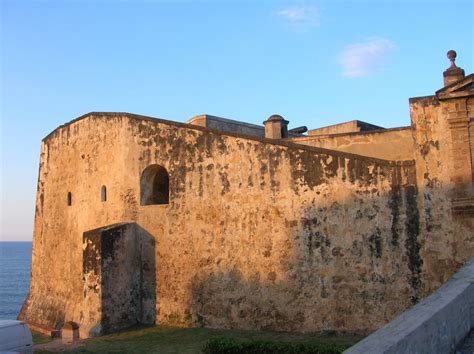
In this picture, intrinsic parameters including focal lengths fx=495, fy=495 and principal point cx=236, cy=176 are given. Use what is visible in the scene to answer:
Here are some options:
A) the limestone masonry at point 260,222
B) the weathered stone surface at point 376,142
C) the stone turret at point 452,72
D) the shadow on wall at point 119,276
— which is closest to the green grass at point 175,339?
the limestone masonry at point 260,222

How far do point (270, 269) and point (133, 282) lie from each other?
4.17 m

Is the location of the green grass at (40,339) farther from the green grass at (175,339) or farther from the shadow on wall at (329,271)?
the shadow on wall at (329,271)

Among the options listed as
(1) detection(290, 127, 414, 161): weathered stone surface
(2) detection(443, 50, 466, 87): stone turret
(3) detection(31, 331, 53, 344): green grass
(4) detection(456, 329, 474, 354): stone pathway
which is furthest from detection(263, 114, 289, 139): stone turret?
(4) detection(456, 329, 474, 354): stone pathway

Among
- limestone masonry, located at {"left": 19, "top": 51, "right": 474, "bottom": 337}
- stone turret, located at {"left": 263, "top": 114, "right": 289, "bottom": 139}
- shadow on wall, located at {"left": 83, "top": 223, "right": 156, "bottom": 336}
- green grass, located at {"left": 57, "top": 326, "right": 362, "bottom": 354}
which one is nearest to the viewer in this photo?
limestone masonry, located at {"left": 19, "top": 51, "right": 474, "bottom": 337}

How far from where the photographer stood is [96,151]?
15.6 metres

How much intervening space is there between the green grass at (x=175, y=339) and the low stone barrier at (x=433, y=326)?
14.4 ft

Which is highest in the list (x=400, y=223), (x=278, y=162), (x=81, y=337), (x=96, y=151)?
(x=96, y=151)

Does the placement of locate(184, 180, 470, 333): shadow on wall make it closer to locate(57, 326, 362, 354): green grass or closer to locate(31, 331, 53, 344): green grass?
locate(57, 326, 362, 354): green grass

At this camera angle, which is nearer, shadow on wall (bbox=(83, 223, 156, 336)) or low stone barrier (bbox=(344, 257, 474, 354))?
low stone barrier (bbox=(344, 257, 474, 354))

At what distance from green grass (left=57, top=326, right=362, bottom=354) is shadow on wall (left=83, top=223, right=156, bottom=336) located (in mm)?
490

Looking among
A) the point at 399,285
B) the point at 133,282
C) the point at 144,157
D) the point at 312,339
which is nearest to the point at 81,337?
the point at 133,282

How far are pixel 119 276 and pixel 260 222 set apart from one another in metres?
4.22

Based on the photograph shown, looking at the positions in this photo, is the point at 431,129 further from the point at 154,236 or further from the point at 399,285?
the point at 154,236

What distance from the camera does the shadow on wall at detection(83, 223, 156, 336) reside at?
12.9m
